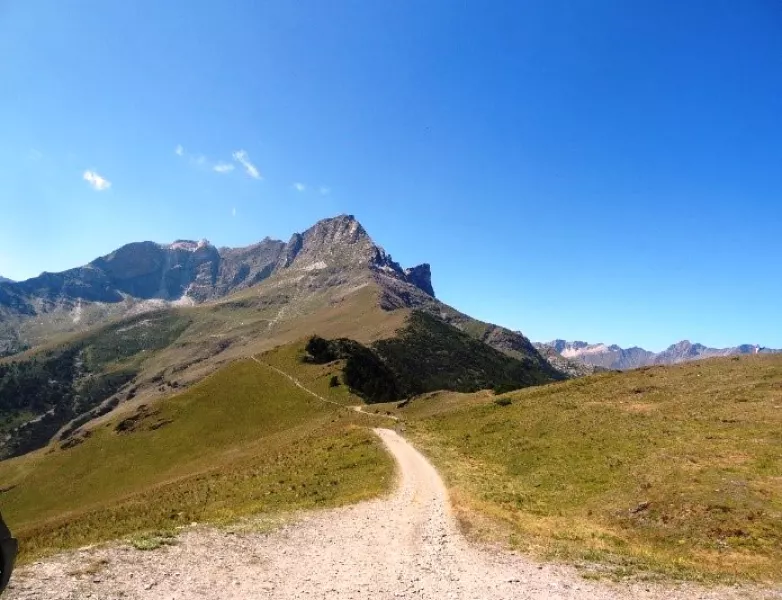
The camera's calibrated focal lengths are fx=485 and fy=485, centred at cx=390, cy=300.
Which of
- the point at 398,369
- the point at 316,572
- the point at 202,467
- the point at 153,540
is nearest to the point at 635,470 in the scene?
the point at 316,572

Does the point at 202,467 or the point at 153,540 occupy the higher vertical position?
the point at 153,540

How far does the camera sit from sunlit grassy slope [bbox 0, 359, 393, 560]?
3284 centimetres

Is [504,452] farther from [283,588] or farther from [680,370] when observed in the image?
[680,370]

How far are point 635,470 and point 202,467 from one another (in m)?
51.5

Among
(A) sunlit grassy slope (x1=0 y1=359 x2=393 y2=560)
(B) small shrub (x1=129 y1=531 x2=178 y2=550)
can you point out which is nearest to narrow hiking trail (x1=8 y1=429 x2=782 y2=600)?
(B) small shrub (x1=129 y1=531 x2=178 y2=550)

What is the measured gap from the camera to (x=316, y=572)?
63.0ft

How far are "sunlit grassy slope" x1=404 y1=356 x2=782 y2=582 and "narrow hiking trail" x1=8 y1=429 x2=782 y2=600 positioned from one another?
7.08 ft

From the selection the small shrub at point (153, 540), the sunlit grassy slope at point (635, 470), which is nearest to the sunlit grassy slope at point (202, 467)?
the small shrub at point (153, 540)

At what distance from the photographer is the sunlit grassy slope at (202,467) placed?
108 ft

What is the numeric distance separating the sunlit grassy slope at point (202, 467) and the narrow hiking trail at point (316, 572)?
4.71 meters

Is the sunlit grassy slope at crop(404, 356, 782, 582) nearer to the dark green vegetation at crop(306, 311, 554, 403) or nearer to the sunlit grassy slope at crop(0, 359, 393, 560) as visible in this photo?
the sunlit grassy slope at crop(0, 359, 393, 560)

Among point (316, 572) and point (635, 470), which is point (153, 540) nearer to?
point (316, 572)

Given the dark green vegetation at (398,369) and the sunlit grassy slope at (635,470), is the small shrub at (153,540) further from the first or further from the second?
the dark green vegetation at (398,369)

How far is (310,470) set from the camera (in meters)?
41.1
